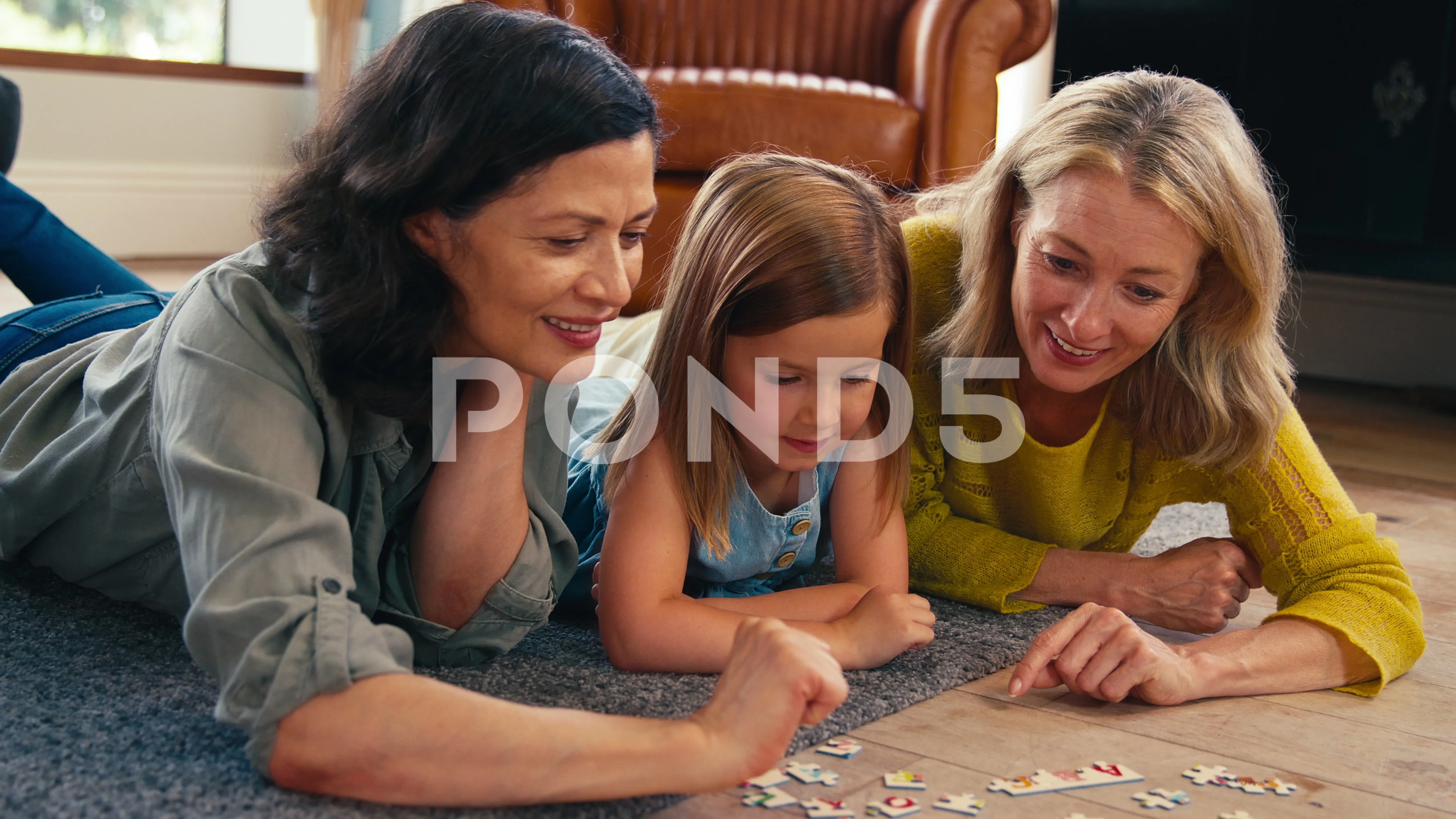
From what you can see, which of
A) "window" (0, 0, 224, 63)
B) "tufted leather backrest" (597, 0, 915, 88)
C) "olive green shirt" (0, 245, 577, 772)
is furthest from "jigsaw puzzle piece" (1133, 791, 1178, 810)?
"window" (0, 0, 224, 63)

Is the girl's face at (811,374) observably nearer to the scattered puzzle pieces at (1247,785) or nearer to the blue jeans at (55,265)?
the scattered puzzle pieces at (1247,785)

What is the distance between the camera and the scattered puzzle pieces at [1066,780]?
41.9 inches

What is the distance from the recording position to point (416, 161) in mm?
1055

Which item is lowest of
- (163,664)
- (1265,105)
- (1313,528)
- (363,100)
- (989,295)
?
(163,664)

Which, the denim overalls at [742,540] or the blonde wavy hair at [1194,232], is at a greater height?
the blonde wavy hair at [1194,232]

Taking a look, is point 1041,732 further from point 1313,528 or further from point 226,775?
point 226,775

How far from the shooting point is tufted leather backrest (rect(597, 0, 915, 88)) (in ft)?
10.0

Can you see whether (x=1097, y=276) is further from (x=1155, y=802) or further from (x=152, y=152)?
(x=152, y=152)

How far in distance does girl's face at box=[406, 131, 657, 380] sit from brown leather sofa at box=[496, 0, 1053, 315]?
1.36 metres

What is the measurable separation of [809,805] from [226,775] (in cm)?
46

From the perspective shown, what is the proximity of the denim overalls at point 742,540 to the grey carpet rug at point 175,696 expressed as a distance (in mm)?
133

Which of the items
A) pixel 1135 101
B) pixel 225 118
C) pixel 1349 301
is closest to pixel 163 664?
pixel 1135 101

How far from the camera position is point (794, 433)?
1.30 m

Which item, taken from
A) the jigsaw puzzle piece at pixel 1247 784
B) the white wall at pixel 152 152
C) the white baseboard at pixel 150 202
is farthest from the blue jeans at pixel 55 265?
the white baseboard at pixel 150 202
